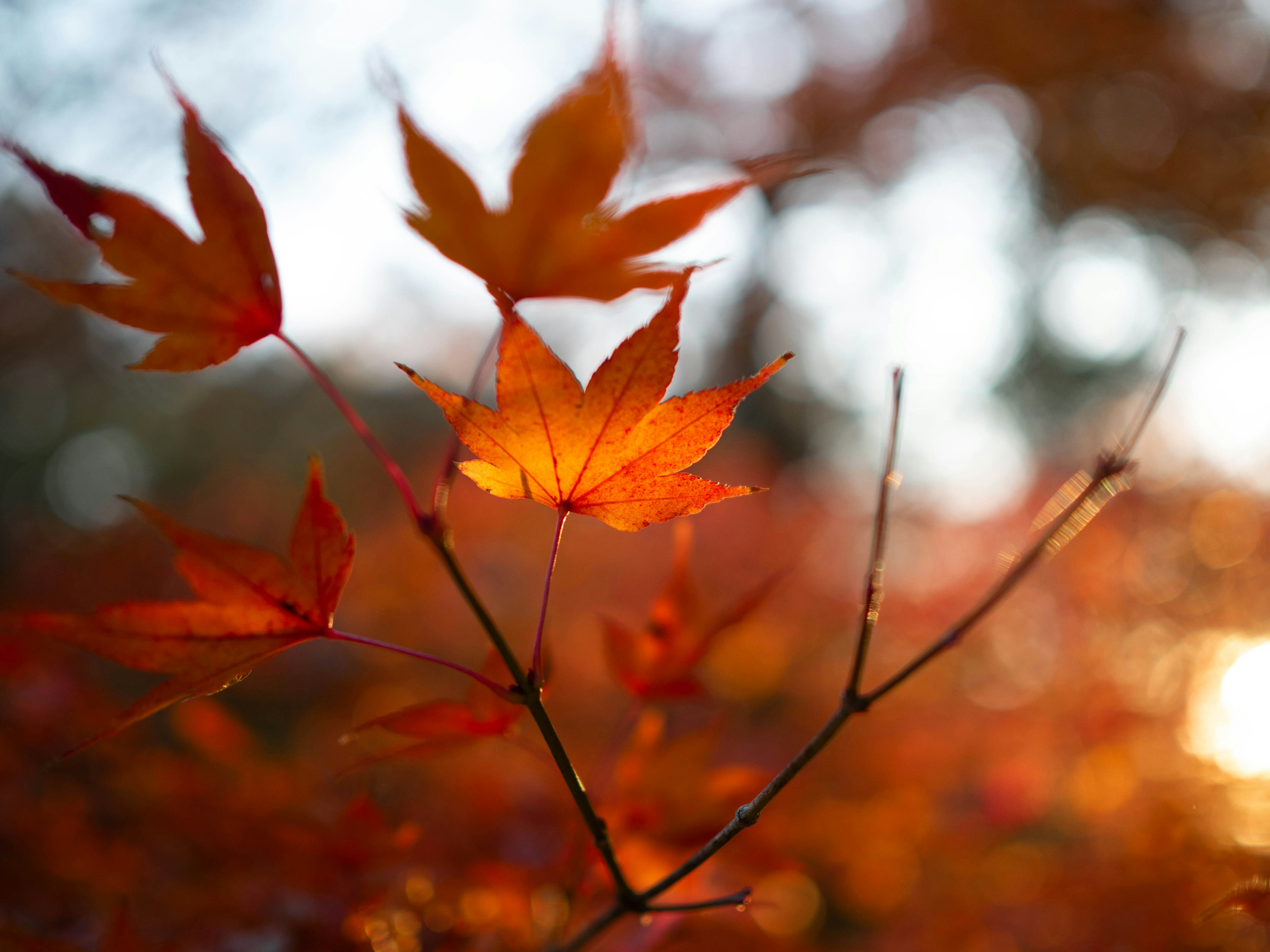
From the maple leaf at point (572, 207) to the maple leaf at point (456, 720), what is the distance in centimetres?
28

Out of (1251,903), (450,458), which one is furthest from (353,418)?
(1251,903)

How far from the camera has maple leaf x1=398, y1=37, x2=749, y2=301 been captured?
45 cm

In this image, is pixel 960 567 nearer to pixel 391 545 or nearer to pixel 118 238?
pixel 391 545

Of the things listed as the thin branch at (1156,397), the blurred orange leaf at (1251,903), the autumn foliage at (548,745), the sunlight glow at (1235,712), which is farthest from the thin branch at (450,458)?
the sunlight glow at (1235,712)

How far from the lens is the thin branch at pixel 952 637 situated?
39 cm

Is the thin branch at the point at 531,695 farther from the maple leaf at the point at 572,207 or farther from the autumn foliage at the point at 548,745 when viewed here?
the maple leaf at the point at 572,207

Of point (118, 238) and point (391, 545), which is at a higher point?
point (391, 545)

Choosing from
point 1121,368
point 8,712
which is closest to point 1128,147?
point 1121,368

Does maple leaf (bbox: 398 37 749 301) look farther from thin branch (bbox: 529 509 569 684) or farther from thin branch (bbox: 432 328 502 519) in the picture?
thin branch (bbox: 529 509 569 684)

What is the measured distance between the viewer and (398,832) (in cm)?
63

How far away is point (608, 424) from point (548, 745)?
0.18 meters

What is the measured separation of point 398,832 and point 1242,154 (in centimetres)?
707

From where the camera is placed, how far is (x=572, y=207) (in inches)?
18.0

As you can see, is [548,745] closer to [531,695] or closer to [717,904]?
[531,695]
